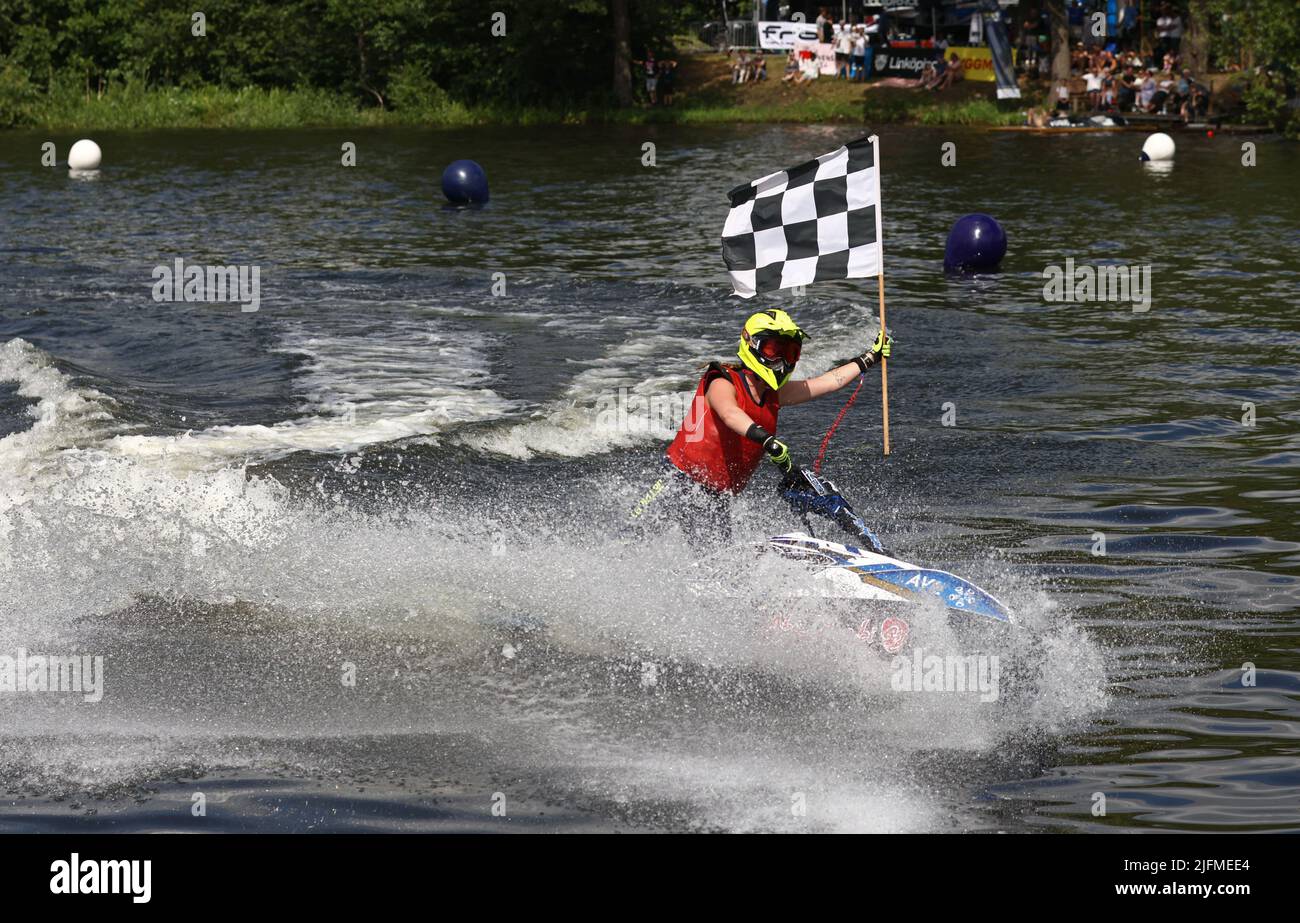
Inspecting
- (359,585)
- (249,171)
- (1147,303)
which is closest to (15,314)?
(359,585)

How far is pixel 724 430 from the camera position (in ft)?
30.0

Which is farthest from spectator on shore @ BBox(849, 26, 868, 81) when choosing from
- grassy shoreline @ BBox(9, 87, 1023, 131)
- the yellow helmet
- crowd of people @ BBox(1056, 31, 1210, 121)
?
the yellow helmet

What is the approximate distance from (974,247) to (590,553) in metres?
13.3

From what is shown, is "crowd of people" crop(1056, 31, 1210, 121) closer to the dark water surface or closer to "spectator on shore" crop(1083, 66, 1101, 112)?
"spectator on shore" crop(1083, 66, 1101, 112)

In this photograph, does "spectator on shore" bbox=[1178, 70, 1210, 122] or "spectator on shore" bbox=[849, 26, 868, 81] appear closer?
"spectator on shore" bbox=[1178, 70, 1210, 122]

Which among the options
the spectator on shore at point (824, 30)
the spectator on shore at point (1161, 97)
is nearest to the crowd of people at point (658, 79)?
the spectator on shore at point (824, 30)

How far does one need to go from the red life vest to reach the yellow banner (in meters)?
43.0

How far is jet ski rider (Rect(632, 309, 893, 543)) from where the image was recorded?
8977 mm

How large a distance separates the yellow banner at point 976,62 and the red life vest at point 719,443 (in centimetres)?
4295

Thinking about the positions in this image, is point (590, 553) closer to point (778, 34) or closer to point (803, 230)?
point (803, 230)

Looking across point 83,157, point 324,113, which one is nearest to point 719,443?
point 83,157

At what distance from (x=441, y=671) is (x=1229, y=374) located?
33.2 feet

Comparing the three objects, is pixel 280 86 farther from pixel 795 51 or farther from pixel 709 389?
pixel 709 389

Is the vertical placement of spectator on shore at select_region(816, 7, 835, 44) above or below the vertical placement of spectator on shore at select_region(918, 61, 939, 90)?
above
